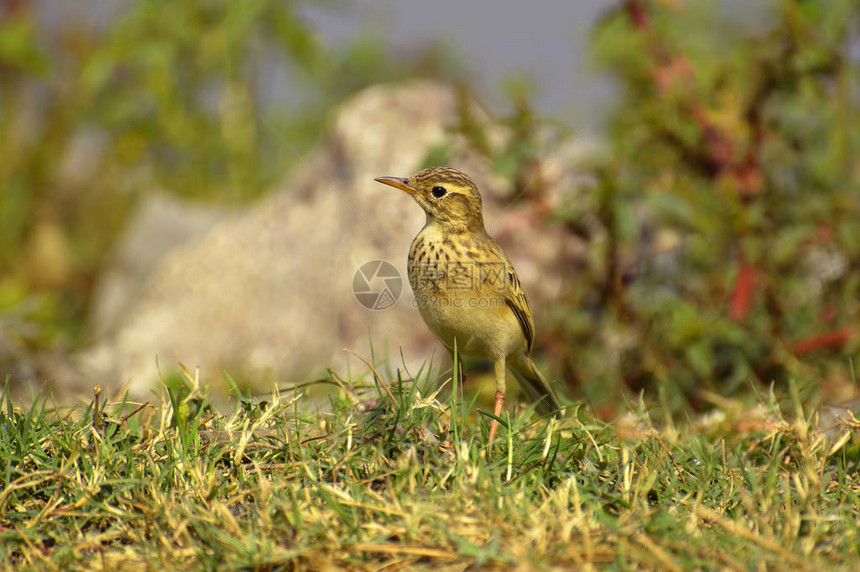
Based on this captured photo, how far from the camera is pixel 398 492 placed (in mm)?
3201

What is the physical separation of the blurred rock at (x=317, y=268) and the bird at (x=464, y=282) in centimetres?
224

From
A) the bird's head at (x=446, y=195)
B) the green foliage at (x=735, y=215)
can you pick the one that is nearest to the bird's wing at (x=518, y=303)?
the bird's head at (x=446, y=195)

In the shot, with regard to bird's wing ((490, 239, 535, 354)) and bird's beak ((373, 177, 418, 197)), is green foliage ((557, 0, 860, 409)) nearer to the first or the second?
bird's wing ((490, 239, 535, 354))

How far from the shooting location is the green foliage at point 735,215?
587 centimetres

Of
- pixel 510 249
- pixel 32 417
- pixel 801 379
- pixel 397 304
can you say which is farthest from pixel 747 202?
pixel 32 417

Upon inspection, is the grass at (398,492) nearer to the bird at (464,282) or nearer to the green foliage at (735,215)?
the bird at (464,282)

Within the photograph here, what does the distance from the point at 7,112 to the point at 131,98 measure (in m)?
1.55

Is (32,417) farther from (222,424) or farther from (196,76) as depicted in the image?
(196,76)

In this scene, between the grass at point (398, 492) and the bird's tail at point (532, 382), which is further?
the bird's tail at point (532, 382)

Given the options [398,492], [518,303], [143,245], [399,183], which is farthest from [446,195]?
[143,245]

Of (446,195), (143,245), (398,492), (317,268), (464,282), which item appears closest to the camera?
(398,492)

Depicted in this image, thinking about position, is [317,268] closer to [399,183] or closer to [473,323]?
[399,183]

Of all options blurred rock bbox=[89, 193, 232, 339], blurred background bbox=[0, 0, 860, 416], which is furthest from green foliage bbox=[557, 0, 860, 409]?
blurred rock bbox=[89, 193, 232, 339]

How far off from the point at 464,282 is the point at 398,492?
4.35 feet
